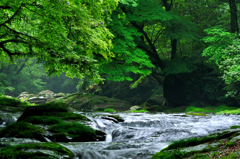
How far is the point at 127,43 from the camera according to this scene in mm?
16266

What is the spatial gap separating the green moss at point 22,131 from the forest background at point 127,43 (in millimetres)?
2420

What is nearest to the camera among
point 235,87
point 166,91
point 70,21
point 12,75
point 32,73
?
point 70,21

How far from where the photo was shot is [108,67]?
652 inches

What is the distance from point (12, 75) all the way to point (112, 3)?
1811 inches

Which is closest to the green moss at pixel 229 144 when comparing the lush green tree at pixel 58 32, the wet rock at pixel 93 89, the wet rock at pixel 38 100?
the lush green tree at pixel 58 32

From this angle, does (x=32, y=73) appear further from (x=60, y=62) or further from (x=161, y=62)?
(x=60, y=62)

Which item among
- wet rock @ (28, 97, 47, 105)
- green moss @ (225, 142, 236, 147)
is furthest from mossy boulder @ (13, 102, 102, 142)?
wet rock @ (28, 97, 47, 105)

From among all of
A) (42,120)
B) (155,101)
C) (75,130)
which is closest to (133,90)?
(155,101)

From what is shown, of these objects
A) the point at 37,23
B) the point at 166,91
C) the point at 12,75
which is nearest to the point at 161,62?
the point at 166,91

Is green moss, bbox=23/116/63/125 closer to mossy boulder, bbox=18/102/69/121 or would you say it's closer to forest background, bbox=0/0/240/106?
mossy boulder, bbox=18/102/69/121

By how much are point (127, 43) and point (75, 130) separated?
958cm

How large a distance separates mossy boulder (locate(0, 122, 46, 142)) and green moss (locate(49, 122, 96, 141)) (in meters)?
0.62

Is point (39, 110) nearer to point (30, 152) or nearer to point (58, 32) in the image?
point (58, 32)

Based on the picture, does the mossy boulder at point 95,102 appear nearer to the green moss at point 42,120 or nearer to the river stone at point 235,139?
the green moss at point 42,120
